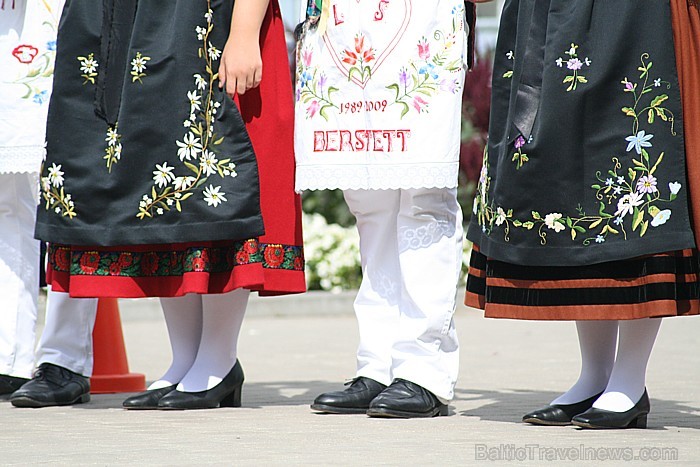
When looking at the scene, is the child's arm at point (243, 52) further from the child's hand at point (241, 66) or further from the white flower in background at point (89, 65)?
the white flower in background at point (89, 65)

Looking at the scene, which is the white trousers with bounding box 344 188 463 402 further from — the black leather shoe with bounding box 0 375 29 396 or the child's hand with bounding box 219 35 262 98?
the black leather shoe with bounding box 0 375 29 396

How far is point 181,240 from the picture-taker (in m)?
3.54

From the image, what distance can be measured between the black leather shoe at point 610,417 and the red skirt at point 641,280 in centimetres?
25

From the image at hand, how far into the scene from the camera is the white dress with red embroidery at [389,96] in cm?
351

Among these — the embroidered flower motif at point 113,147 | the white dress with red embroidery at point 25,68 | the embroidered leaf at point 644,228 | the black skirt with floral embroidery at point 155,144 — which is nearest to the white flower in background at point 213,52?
the black skirt with floral embroidery at point 155,144

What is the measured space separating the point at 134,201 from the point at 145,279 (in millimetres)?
239

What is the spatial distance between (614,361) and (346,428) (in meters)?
0.76

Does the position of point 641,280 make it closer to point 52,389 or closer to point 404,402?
point 404,402

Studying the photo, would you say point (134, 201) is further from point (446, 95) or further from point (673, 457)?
point (673, 457)

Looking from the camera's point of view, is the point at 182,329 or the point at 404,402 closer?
the point at 404,402

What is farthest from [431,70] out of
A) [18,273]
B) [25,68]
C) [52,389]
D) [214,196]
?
[18,273]

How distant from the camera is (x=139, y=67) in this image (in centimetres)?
362

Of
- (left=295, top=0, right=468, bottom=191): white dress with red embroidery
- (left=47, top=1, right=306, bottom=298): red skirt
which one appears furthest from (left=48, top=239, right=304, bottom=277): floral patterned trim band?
(left=295, top=0, right=468, bottom=191): white dress with red embroidery

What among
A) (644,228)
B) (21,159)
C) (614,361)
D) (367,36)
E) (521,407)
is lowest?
(521,407)
